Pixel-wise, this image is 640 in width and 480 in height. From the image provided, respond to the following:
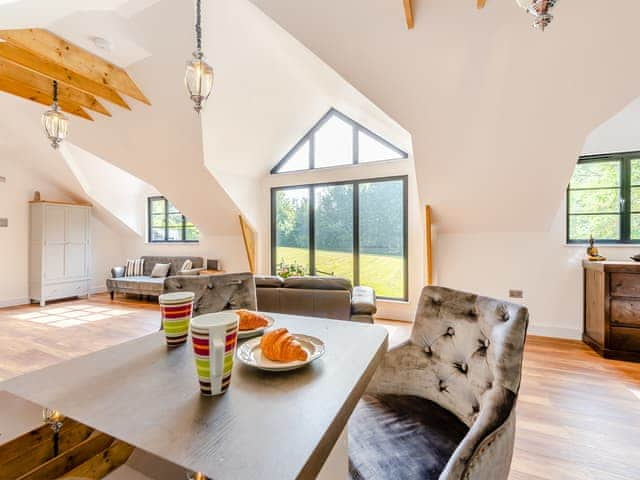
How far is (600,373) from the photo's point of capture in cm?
260

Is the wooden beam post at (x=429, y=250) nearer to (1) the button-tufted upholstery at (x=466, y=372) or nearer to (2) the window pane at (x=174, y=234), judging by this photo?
(1) the button-tufted upholstery at (x=466, y=372)

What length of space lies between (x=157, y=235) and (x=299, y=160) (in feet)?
13.1

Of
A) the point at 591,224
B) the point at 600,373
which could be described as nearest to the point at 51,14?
the point at 600,373

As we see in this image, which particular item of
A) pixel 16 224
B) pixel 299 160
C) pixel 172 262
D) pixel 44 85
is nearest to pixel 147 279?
pixel 172 262

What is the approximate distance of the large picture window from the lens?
4426 mm

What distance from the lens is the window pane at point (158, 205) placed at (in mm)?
6750

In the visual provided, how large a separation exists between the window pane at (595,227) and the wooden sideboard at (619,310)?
1.90 feet

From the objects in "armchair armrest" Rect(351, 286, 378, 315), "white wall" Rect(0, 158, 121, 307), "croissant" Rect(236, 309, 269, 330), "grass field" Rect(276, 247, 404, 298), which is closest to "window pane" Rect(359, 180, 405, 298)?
"grass field" Rect(276, 247, 404, 298)

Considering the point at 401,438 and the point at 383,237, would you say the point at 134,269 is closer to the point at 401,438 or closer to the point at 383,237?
the point at 383,237

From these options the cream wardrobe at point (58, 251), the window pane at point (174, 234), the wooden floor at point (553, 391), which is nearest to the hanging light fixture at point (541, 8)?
the wooden floor at point (553, 391)

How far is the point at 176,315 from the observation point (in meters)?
0.94

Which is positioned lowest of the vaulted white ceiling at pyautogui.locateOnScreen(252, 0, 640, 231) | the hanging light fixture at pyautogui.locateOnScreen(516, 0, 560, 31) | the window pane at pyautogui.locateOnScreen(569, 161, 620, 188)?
the window pane at pyautogui.locateOnScreen(569, 161, 620, 188)

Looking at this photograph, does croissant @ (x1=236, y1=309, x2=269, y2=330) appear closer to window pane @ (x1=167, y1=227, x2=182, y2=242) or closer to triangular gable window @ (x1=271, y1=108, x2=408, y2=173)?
triangular gable window @ (x1=271, y1=108, x2=408, y2=173)

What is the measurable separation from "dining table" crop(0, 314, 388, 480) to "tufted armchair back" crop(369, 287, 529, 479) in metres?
0.31
